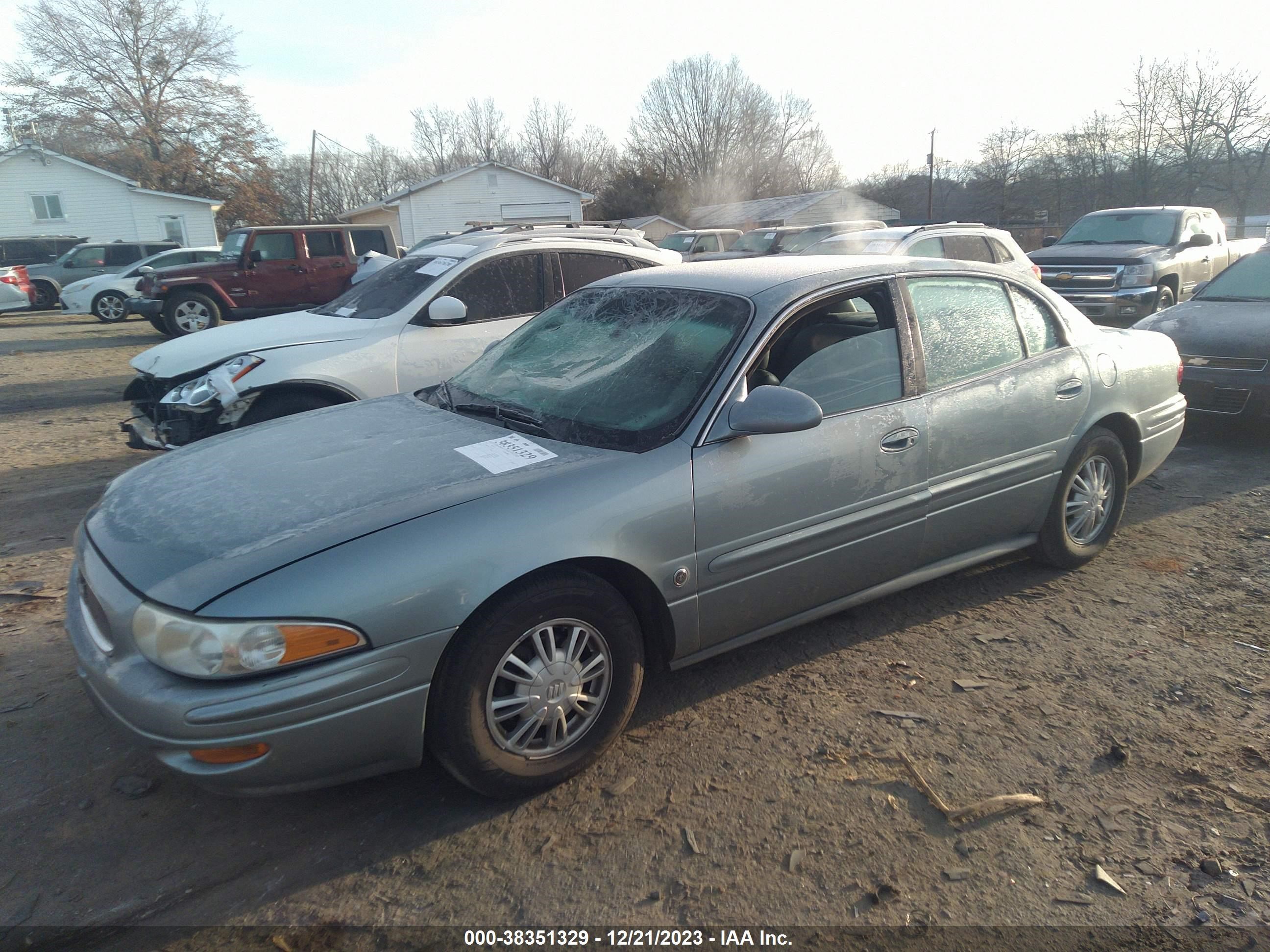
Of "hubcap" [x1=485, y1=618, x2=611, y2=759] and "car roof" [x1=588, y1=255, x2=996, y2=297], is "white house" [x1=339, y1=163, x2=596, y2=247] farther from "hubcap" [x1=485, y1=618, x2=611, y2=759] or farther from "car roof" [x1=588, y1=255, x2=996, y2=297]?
"hubcap" [x1=485, y1=618, x2=611, y2=759]

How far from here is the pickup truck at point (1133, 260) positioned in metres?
12.0

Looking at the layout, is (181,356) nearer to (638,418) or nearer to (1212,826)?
(638,418)

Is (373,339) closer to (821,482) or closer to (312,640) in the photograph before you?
(821,482)

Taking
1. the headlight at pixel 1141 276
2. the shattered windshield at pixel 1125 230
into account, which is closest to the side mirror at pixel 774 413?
the headlight at pixel 1141 276

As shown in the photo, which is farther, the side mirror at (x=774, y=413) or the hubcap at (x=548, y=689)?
the side mirror at (x=774, y=413)

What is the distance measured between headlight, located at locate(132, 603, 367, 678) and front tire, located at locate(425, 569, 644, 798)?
1.15 feet

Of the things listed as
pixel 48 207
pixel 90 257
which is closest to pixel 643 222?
pixel 90 257

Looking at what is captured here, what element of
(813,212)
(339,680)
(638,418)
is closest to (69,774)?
(339,680)

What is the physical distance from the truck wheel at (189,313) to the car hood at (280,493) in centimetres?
1278

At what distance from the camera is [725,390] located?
3.11 m

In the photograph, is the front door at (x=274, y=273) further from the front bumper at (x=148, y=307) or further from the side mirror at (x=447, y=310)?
the side mirror at (x=447, y=310)

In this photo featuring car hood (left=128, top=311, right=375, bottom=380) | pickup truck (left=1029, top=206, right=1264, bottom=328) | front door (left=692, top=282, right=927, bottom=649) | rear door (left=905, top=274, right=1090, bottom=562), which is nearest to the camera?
front door (left=692, top=282, right=927, bottom=649)

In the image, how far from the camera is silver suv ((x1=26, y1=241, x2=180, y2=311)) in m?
22.4

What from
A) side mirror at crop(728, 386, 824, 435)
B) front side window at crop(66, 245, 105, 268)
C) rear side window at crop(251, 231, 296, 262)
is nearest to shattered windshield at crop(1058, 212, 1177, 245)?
side mirror at crop(728, 386, 824, 435)
